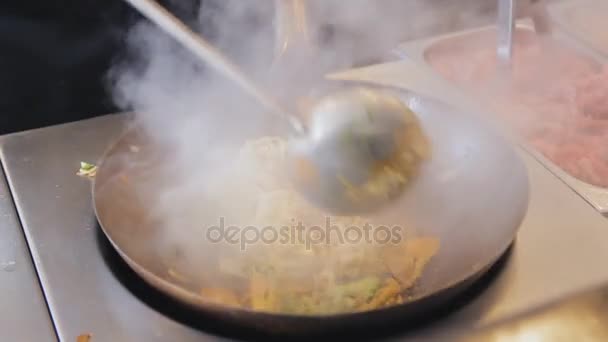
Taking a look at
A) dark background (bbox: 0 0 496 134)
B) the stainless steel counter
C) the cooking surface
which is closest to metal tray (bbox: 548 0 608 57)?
the cooking surface

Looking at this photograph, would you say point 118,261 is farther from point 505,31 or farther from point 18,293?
point 505,31

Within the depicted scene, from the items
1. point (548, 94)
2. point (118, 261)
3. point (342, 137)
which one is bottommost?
point (548, 94)

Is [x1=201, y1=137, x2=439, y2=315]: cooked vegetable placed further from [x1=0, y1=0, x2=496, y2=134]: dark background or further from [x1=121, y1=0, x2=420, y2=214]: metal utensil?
[x1=0, y1=0, x2=496, y2=134]: dark background

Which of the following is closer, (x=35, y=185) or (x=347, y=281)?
(x=347, y=281)

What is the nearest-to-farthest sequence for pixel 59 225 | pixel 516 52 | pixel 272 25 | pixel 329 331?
pixel 329 331 → pixel 59 225 → pixel 272 25 → pixel 516 52

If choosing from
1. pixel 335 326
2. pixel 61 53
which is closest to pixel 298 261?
pixel 335 326

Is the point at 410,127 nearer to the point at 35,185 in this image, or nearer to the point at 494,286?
the point at 494,286

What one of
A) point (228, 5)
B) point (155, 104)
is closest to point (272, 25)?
point (228, 5)
